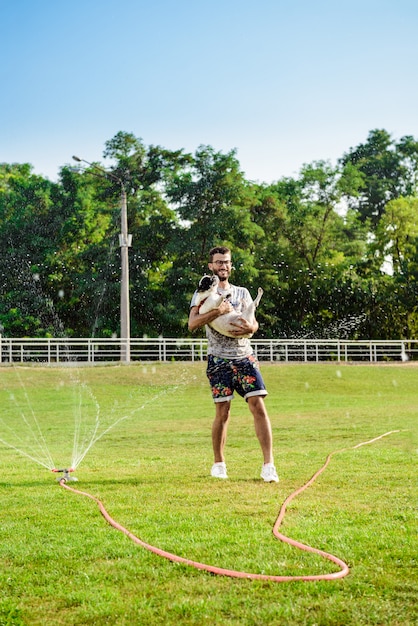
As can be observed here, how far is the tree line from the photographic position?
43.9 meters

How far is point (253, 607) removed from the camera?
136 inches

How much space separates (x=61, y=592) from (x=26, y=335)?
138 ft

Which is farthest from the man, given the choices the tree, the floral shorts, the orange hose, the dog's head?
the tree

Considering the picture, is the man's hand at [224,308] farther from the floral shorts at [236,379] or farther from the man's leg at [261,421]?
the man's leg at [261,421]

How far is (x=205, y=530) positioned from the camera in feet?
15.9

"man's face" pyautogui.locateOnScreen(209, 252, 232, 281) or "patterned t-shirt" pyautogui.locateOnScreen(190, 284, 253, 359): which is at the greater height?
"man's face" pyautogui.locateOnScreen(209, 252, 232, 281)

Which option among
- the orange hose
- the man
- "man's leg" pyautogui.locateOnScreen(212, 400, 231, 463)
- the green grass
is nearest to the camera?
the green grass

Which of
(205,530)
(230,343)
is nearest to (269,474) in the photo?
(230,343)

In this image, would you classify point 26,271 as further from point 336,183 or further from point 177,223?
point 336,183

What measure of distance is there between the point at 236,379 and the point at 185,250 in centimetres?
3659

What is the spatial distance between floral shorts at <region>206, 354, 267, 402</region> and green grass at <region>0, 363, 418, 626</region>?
751mm

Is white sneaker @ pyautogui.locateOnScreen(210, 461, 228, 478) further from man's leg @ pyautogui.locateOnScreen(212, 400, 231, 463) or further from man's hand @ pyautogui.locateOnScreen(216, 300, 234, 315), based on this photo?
man's hand @ pyautogui.locateOnScreen(216, 300, 234, 315)

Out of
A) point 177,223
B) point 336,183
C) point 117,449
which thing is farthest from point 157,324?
point 117,449

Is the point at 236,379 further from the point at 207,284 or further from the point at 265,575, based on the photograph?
the point at 265,575
